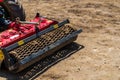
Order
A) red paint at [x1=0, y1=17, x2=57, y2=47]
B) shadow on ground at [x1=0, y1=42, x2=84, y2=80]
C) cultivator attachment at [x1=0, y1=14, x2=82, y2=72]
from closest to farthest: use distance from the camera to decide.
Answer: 1. cultivator attachment at [x1=0, y1=14, x2=82, y2=72]
2. shadow on ground at [x1=0, y1=42, x2=84, y2=80]
3. red paint at [x1=0, y1=17, x2=57, y2=47]

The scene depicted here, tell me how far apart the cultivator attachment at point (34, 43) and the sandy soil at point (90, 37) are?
1.50ft

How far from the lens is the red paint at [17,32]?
859 centimetres

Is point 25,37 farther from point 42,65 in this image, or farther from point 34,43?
point 42,65

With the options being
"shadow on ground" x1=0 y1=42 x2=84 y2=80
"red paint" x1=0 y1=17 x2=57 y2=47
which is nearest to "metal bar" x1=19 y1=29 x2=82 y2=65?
"shadow on ground" x1=0 y1=42 x2=84 y2=80

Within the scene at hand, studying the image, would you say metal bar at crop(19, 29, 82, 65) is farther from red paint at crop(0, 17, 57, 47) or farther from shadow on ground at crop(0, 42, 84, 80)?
red paint at crop(0, 17, 57, 47)

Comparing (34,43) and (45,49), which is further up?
(34,43)

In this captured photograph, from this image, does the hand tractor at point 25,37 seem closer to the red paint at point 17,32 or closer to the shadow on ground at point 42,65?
the red paint at point 17,32

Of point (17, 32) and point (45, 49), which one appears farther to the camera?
point (17, 32)

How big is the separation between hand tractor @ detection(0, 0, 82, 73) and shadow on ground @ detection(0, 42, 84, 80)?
0.18m

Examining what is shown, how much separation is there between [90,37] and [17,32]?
2526mm

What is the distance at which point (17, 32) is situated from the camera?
354 inches

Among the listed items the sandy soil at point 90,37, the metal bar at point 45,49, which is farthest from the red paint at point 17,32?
the sandy soil at point 90,37

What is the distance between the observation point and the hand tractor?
808cm

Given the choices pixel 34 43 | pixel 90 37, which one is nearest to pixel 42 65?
pixel 34 43
